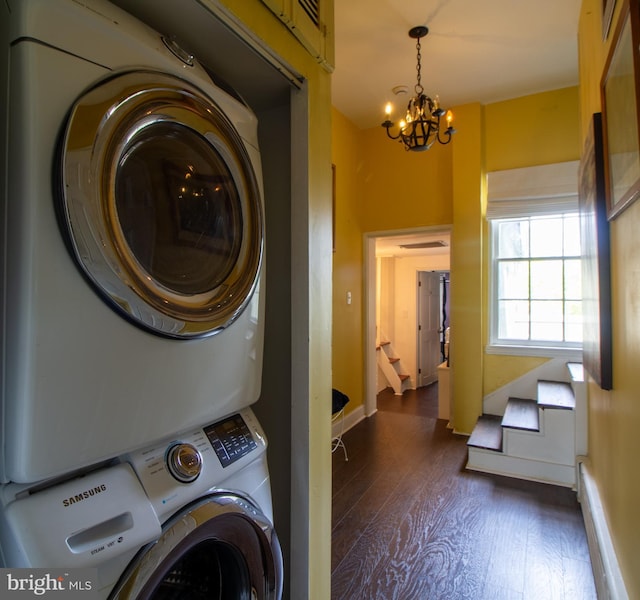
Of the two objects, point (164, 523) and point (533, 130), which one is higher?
point (533, 130)

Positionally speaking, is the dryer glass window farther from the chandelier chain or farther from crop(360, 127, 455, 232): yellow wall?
crop(360, 127, 455, 232): yellow wall

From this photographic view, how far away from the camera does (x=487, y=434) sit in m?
3.06

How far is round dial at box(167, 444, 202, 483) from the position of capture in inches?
29.5

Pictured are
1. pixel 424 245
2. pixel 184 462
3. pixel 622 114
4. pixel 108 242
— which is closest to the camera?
pixel 108 242

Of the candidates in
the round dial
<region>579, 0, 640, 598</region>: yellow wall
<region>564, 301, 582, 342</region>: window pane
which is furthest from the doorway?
the round dial

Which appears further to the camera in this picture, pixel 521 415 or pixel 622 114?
pixel 521 415

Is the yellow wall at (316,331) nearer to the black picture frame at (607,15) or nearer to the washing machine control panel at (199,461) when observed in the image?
the washing machine control panel at (199,461)

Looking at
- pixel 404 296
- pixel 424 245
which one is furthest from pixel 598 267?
pixel 404 296

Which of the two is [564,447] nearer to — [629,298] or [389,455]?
[389,455]

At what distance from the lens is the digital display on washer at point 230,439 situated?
870 mm

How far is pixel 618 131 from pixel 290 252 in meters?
1.10

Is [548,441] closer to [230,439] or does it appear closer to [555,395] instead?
[555,395]

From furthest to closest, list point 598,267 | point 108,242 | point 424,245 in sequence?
point 424,245
point 598,267
point 108,242

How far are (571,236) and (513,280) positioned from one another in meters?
0.59
